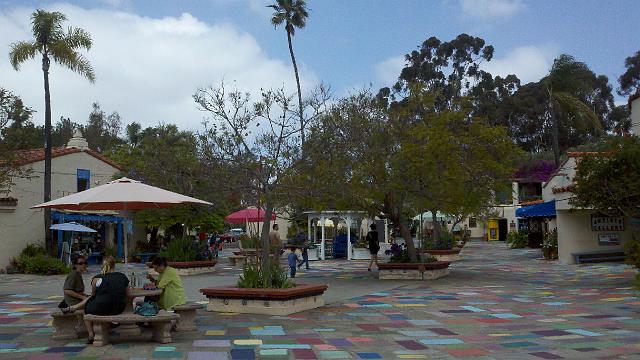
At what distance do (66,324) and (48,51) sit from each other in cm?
1896

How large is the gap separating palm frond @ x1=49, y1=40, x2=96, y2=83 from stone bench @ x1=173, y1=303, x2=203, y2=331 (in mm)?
18263

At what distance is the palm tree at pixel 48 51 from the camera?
2455cm

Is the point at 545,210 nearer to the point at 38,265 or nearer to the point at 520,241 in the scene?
the point at 520,241

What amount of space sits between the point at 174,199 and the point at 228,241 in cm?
5102

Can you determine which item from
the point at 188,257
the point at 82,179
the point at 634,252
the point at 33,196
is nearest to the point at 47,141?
the point at 33,196

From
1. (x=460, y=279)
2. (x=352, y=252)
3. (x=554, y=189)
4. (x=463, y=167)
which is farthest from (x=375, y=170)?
(x=352, y=252)

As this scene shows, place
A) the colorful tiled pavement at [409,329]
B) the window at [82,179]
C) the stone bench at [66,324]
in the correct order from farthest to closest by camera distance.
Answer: the window at [82,179] < the stone bench at [66,324] < the colorful tiled pavement at [409,329]

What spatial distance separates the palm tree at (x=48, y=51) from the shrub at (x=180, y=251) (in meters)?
6.03

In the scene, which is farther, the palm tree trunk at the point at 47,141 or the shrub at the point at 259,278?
the palm tree trunk at the point at 47,141

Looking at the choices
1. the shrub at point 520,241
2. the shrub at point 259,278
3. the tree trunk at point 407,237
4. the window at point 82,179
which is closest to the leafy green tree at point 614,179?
the tree trunk at point 407,237

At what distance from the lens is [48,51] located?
2494 cm

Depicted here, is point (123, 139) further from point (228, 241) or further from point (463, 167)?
point (463, 167)

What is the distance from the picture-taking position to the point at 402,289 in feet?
51.1

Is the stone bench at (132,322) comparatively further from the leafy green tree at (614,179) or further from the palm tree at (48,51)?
the palm tree at (48,51)
